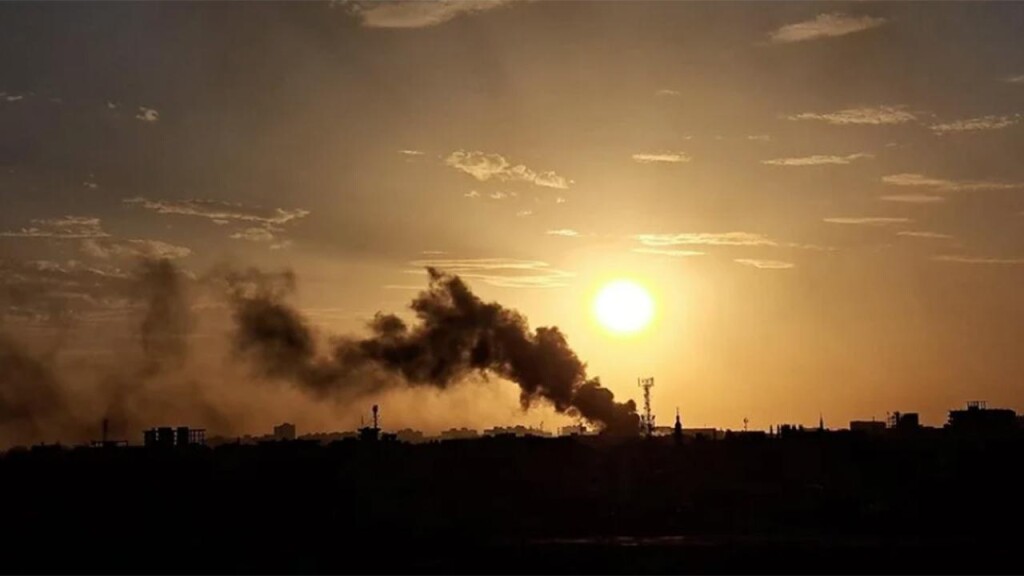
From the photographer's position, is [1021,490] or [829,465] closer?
[1021,490]

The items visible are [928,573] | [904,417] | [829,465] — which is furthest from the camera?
[904,417]

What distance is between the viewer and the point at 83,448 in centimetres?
11712

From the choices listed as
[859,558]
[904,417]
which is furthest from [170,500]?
[904,417]

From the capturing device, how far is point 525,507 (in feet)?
306

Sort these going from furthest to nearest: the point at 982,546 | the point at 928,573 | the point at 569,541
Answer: the point at 569,541
the point at 982,546
the point at 928,573

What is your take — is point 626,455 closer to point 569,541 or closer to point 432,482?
point 432,482

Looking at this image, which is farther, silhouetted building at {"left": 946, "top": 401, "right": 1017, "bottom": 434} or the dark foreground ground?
silhouetted building at {"left": 946, "top": 401, "right": 1017, "bottom": 434}

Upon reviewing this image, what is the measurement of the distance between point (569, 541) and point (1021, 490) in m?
35.5

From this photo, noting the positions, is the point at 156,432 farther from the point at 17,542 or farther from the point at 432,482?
the point at 17,542

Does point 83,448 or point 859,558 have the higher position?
point 83,448

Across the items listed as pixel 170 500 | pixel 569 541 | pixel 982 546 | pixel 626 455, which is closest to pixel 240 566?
pixel 569 541

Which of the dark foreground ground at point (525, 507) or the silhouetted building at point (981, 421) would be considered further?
the silhouetted building at point (981, 421)

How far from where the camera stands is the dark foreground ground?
215ft

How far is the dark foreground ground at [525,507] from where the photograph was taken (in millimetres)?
65562
